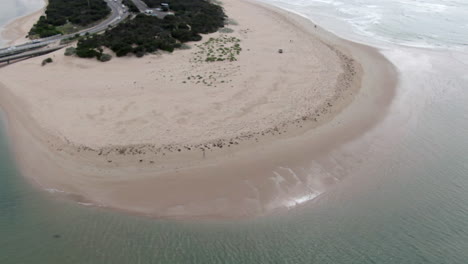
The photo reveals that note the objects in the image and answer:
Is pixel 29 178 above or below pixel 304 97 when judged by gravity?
below

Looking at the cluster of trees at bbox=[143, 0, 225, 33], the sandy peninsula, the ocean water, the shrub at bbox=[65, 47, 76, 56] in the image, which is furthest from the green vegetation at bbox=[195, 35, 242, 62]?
the ocean water

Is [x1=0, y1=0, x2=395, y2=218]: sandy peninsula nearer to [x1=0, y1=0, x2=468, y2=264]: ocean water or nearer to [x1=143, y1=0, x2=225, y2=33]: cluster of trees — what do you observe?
[x1=0, y1=0, x2=468, y2=264]: ocean water

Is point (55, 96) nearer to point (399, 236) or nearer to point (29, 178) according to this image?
point (29, 178)

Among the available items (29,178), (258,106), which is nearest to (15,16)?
(29,178)

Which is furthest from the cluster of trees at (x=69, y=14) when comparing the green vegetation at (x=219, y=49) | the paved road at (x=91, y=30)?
the green vegetation at (x=219, y=49)

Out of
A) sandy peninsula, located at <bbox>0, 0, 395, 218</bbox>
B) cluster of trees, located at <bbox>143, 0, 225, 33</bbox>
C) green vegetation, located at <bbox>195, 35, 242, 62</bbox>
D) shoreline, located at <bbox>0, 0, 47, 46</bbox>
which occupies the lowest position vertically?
shoreline, located at <bbox>0, 0, 47, 46</bbox>

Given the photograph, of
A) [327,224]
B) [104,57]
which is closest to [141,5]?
[104,57]

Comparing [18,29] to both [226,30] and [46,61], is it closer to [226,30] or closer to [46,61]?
[46,61]
